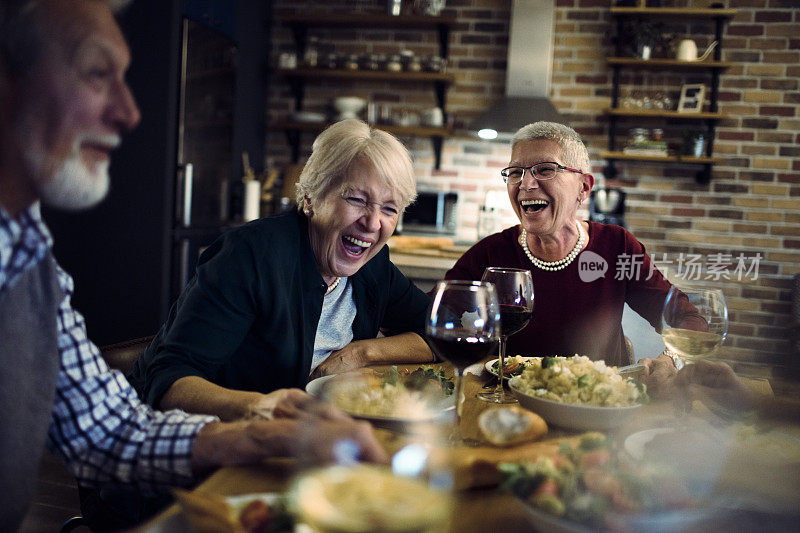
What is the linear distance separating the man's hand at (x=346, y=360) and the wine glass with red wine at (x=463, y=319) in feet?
1.79

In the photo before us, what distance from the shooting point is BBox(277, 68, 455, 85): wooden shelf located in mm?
Result: 4160

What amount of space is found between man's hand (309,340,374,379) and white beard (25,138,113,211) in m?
0.72

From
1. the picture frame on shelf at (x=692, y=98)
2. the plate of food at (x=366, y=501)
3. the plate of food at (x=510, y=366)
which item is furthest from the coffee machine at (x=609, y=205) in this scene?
the plate of food at (x=366, y=501)

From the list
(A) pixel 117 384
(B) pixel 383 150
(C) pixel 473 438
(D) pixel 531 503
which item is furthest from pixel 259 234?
(D) pixel 531 503

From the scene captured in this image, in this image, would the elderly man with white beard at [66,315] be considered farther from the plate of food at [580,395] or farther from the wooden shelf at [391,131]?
the wooden shelf at [391,131]

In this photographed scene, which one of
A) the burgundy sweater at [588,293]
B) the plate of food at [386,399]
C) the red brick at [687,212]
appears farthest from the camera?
the red brick at [687,212]

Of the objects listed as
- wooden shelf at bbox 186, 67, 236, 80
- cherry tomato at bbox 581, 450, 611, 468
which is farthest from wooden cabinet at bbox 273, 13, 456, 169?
cherry tomato at bbox 581, 450, 611, 468

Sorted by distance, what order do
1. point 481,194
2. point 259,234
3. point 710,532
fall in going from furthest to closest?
1. point 481,194
2. point 259,234
3. point 710,532

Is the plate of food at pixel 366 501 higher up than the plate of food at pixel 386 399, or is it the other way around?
the plate of food at pixel 366 501

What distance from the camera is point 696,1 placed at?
159 inches

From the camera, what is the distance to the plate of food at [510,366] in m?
1.26

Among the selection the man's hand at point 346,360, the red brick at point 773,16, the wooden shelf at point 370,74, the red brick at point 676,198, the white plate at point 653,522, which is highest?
the red brick at point 773,16

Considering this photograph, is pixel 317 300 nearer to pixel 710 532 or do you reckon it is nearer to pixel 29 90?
pixel 29 90

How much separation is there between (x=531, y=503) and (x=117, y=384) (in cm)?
60
